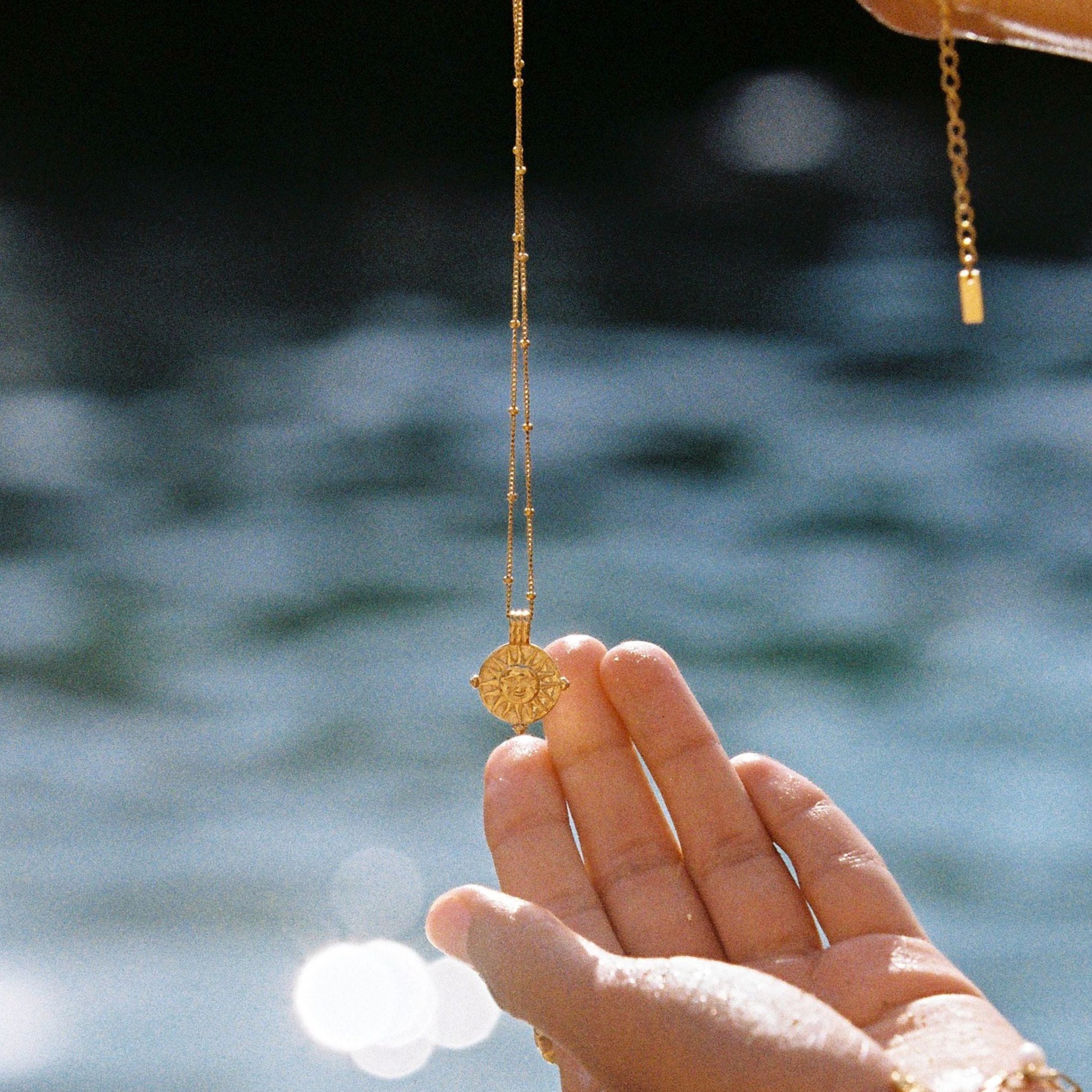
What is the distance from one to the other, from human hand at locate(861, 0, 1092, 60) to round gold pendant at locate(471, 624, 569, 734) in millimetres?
982

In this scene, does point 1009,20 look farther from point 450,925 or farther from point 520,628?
point 450,925

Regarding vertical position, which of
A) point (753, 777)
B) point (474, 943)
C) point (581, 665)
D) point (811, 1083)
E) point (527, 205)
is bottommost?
point (811, 1083)

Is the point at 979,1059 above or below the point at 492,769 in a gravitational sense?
below

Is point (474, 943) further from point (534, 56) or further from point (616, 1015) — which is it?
point (534, 56)

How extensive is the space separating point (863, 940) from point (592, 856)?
15.5 inches

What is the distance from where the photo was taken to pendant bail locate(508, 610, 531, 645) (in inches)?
73.5

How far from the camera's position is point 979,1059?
148cm

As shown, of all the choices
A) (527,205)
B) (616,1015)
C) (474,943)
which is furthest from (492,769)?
(527,205)

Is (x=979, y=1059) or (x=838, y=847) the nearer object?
(x=979, y=1059)

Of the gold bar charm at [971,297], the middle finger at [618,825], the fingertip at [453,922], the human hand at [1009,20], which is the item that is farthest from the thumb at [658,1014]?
the human hand at [1009,20]

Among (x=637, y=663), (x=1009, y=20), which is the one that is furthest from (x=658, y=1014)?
→ (x=1009, y=20)

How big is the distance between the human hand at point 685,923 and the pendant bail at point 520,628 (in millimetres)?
54

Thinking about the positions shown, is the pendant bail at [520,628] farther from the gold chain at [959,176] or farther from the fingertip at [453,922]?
the gold chain at [959,176]

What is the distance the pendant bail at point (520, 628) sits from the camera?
1868mm
